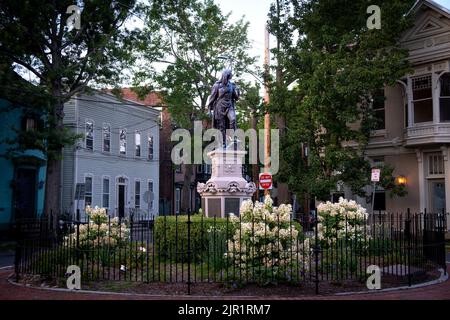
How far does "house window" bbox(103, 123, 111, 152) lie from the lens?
3878 centimetres

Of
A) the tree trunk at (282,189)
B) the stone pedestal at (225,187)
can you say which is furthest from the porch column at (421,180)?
the stone pedestal at (225,187)

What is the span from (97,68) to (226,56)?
1100cm

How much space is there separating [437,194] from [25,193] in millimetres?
21659

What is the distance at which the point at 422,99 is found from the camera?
25969 millimetres

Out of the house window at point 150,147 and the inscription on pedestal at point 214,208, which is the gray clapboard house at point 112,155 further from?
the inscription on pedestal at point 214,208

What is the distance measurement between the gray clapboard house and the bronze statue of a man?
16563 millimetres

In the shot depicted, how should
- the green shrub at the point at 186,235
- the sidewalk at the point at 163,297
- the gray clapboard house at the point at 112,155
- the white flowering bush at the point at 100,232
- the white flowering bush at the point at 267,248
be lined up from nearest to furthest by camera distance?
1. the sidewalk at the point at 163,297
2. the white flowering bush at the point at 267,248
3. the white flowering bush at the point at 100,232
4. the green shrub at the point at 186,235
5. the gray clapboard house at the point at 112,155

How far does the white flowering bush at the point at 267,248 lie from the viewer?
10750mm

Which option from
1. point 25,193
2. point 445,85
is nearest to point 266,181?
point 445,85

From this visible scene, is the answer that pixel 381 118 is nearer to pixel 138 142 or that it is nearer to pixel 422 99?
pixel 422 99

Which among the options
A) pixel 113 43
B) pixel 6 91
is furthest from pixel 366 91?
pixel 6 91

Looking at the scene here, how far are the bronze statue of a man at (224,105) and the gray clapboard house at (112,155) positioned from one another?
54.3 ft
